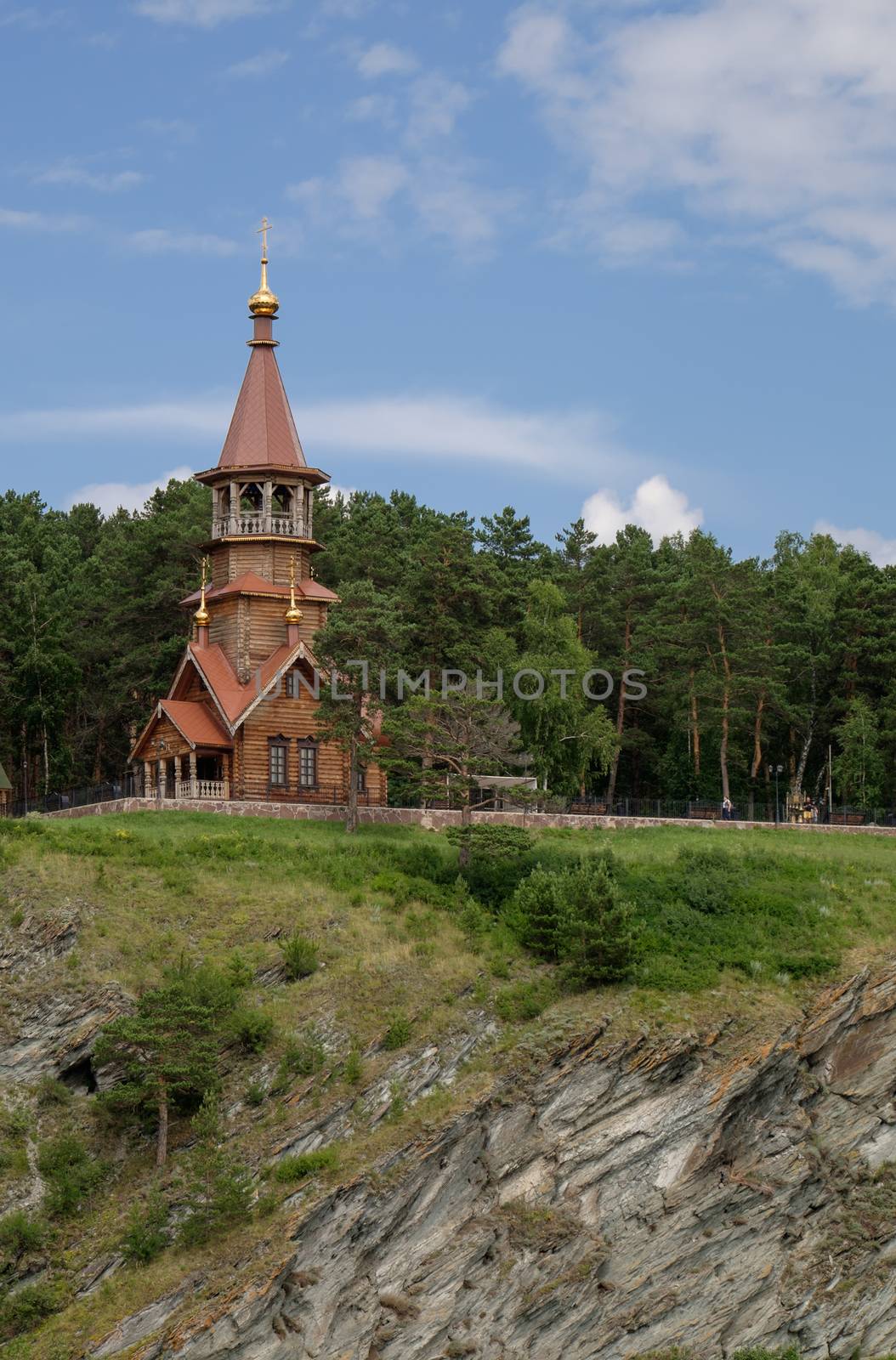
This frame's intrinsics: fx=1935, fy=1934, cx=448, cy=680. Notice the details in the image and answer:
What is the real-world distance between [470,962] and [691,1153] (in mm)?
6541

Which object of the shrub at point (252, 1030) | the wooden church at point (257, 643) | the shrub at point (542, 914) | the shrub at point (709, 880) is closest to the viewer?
the shrub at point (252, 1030)

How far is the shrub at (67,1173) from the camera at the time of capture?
36.5m

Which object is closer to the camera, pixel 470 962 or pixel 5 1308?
pixel 5 1308

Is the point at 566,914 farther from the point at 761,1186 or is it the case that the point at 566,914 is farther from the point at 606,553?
the point at 606,553

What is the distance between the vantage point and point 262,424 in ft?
187

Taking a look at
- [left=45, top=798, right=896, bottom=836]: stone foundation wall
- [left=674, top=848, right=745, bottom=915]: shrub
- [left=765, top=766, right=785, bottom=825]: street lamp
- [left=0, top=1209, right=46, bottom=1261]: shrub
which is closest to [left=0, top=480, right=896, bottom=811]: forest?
[left=765, top=766, right=785, bottom=825]: street lamp

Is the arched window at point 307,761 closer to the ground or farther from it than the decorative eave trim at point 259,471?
closer to the ground

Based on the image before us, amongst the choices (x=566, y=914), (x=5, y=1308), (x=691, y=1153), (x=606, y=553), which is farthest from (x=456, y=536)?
(x=5, y=1308)

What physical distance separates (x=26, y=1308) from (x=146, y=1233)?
8.04 feet

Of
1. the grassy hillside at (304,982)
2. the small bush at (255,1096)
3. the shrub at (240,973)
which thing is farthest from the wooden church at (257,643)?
the small bush at (255,1096)

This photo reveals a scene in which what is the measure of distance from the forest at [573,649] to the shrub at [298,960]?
1791cm

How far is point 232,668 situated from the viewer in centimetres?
5516

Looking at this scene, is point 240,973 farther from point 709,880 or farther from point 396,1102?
point 709,880

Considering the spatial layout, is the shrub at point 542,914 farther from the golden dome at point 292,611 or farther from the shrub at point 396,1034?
the golden dome at point 292,611
